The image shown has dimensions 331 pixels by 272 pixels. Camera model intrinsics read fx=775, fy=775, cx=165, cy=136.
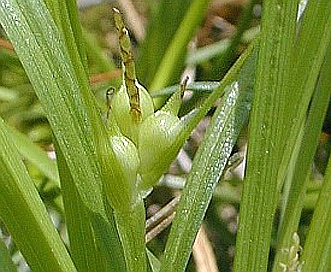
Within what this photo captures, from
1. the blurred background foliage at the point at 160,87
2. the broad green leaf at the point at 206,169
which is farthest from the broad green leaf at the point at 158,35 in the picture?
the broad green leaf at the point at 206,169

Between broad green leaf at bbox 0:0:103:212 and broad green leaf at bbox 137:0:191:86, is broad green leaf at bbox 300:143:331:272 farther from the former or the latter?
broad green leaf at bbox 137:0:191:86

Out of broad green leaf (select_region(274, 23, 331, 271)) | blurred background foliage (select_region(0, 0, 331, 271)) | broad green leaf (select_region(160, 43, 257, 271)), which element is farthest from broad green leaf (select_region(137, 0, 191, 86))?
broad green leaf (select_region(160, 43, 257, 271))

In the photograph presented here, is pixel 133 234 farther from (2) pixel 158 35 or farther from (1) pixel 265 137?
(2) pixel 158 35

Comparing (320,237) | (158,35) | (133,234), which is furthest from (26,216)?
(158,35)

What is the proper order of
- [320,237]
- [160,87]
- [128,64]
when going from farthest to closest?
[160,87]
[320,237]
[128,64]

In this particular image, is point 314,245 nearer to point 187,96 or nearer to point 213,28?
point 187,96

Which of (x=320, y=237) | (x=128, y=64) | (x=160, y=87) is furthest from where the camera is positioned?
(x=160, y=87)

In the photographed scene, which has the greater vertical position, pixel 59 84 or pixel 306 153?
pixel 59 84

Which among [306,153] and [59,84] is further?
[306,153]

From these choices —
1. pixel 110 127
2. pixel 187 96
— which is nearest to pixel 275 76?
pixel 110 127
